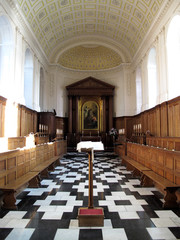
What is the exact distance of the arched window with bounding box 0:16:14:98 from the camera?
838cm

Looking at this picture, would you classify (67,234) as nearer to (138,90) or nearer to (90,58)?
(138,90)

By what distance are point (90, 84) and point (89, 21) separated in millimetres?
5139

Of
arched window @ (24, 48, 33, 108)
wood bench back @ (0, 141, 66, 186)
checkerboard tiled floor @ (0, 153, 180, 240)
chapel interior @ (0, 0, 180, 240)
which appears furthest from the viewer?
arched window @ (24, 48, 33, 108)

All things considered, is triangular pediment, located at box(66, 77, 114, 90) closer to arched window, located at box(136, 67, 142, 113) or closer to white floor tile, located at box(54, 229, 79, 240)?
arched window, located at box(136, 67, 142, 113)

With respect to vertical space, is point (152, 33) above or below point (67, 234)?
above

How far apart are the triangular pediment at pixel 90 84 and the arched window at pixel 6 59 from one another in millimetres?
8089

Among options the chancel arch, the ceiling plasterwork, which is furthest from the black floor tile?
the ceiling plasterwork

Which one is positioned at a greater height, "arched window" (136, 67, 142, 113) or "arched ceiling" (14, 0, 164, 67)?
"arched ceiling" (14, 0, 164, 67)

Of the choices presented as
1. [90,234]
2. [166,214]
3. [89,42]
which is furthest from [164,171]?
[89,42]

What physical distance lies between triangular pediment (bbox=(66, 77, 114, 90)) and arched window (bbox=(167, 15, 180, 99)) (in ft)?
26.0

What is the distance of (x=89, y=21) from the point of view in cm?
1369

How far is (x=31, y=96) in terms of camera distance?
1165 centimetres

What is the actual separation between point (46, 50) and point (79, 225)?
45.3 feet

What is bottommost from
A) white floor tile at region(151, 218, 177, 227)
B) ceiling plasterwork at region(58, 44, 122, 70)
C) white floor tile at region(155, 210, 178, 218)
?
white floor tile at region(155, 210, 178, 218)
